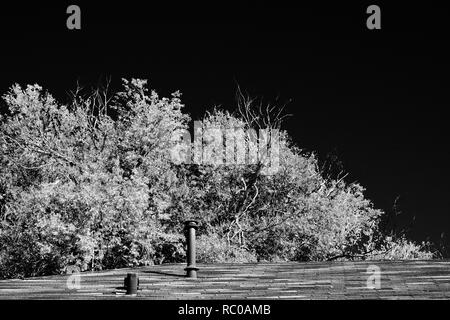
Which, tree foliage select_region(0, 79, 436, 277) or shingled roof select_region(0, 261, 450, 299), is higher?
tree foliage select_region(0, 79, 436, 277)

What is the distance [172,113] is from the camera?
3394 cm

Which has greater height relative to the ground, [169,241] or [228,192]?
[228,192]

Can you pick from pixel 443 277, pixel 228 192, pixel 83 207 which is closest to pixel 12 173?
pixel 83 207

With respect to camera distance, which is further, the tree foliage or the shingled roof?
the tree foliage

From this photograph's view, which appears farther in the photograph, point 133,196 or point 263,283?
point 133,196

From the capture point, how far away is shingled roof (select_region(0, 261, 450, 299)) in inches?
370

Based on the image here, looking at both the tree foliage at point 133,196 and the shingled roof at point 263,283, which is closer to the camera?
the shingled roof at point 263,283

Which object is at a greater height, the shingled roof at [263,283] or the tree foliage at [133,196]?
the tree foliage at [133,196]

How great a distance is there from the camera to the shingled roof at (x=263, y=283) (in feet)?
30.8

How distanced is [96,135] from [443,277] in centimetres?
2575

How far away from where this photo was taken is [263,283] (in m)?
10.8

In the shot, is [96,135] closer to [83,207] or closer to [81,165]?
[81,165]
